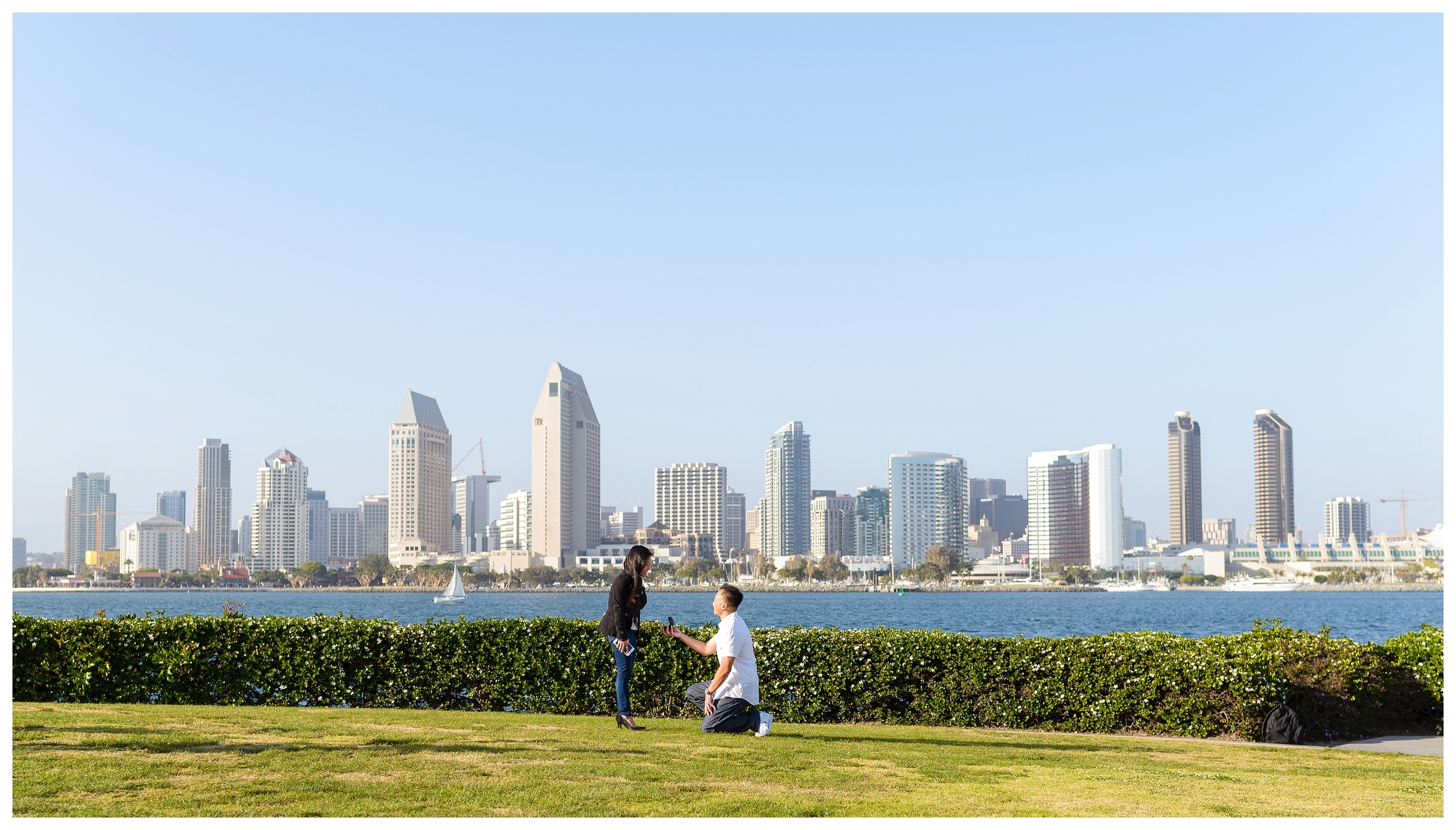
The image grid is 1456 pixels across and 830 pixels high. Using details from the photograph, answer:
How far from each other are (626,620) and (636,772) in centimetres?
235

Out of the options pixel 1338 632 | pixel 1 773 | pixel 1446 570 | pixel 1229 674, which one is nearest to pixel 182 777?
pixel 1 773

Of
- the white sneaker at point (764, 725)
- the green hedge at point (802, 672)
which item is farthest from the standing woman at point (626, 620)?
the green hedge at point (802, 672)

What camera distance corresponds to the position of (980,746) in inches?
388

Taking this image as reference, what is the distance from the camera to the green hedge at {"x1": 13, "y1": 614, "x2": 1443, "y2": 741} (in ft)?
37.3

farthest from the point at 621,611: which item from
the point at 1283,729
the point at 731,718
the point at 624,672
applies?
the point at 1283,729

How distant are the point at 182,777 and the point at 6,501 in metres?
2.12

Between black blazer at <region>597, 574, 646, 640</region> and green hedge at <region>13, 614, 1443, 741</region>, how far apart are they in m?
1.74

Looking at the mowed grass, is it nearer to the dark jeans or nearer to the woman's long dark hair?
the dark jeans

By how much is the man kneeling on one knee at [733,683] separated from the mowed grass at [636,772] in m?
0.19

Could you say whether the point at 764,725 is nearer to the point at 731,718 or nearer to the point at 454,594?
the point at 731,718

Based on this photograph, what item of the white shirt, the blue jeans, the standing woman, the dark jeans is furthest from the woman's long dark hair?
the dark jeans

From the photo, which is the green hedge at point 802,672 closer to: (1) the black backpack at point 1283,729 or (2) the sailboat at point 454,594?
(1) the black backpack at point 1283,729

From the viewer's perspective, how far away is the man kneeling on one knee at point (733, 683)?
9375 millimetres
